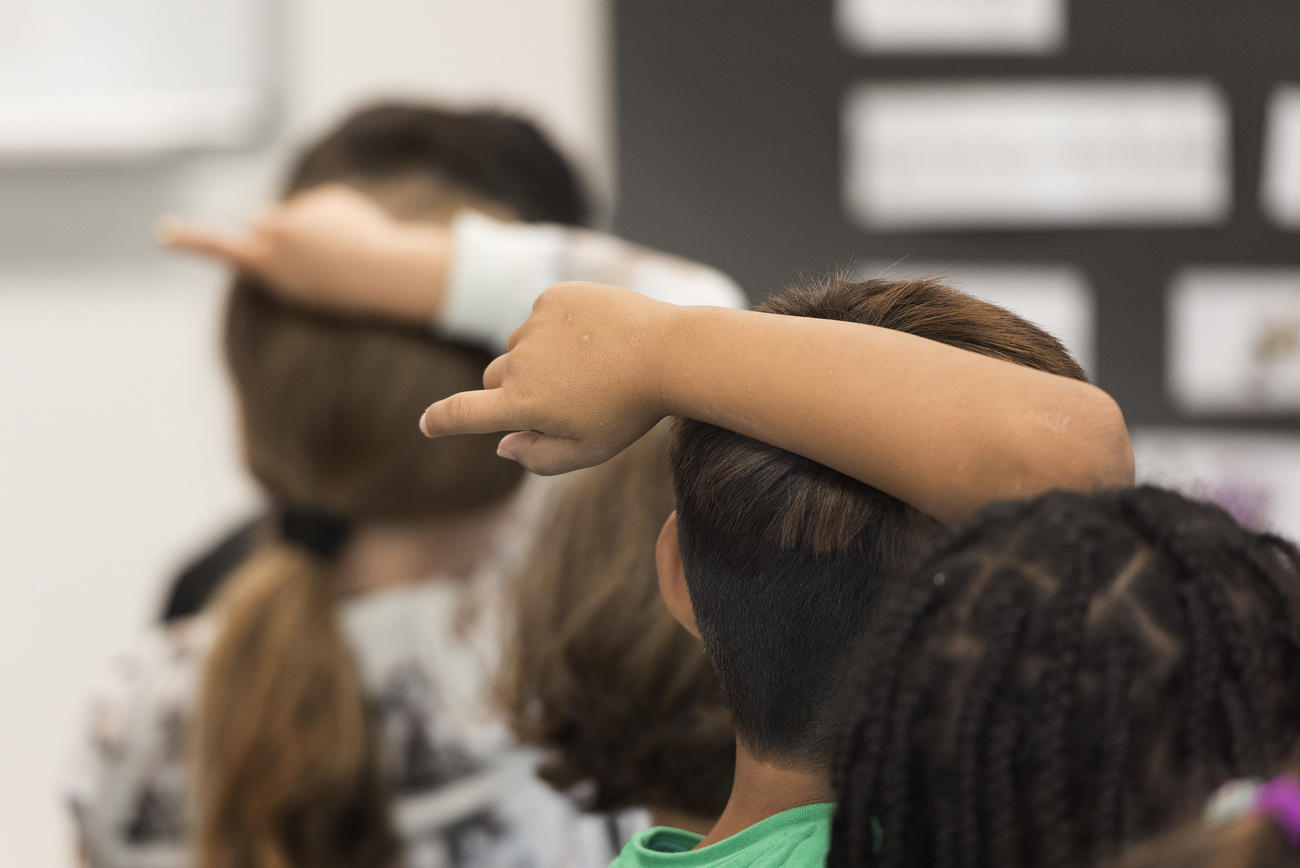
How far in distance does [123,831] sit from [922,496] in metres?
0.76

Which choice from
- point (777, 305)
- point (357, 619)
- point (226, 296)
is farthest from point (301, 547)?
point (777, 305)

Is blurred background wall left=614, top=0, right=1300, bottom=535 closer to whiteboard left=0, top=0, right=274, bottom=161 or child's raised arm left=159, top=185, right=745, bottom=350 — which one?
whiteboard left=0, top=0, right=274, bottom=161

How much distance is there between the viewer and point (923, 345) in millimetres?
383

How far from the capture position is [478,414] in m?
0.42

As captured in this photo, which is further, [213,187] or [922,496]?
[213,187]

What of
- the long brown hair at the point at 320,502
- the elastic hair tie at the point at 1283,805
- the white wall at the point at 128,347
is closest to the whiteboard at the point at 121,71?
the white wall at the point at 128,347

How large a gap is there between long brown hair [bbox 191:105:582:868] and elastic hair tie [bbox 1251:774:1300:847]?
615 mm

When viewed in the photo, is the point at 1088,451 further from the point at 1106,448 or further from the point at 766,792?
the point at 766,792

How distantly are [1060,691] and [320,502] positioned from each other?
0.66 meters

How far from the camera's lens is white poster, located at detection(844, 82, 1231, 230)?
146 cm

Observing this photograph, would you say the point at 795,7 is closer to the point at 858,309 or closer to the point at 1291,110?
the point at 1291,110

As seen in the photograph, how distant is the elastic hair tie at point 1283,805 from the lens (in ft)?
0.98

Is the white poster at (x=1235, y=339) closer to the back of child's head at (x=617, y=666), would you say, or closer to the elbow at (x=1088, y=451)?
the back of child's head at (x=617, y=666)

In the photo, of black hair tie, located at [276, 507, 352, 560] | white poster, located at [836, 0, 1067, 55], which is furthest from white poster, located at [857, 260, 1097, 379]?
black hair tie, located at [276, 507, 352, 560]
